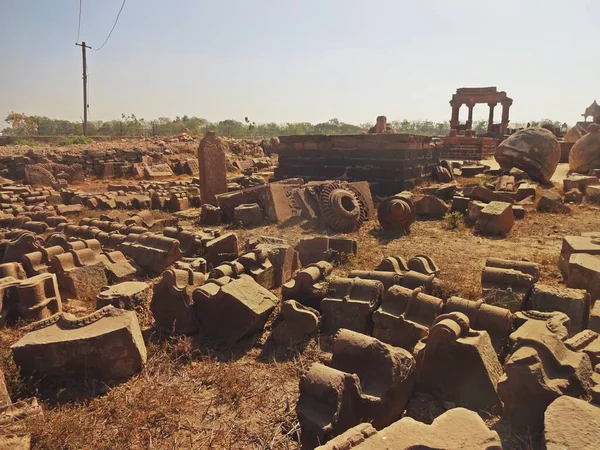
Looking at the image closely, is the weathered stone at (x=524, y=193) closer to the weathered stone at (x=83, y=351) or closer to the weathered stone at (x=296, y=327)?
the weathered stone at (x=296, y=327)

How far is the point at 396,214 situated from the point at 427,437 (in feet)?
19.1

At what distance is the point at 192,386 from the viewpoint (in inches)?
128

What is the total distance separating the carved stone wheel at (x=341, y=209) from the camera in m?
7.95

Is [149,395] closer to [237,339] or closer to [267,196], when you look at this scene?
[237,339]

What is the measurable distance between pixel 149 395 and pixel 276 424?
97cm

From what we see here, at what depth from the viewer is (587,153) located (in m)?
15.3

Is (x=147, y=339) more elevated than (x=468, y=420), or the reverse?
(x=468, y=420)

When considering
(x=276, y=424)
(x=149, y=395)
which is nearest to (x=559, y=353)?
(x=276, y=424)

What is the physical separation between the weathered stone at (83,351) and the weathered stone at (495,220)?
6.39 metres

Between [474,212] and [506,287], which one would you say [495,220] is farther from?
[506,287]

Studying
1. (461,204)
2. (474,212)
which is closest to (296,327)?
(474,212)

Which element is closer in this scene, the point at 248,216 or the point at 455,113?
the point at 248,216

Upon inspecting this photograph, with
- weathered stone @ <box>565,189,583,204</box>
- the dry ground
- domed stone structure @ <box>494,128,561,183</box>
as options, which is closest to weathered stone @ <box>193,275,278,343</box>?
the dry ground

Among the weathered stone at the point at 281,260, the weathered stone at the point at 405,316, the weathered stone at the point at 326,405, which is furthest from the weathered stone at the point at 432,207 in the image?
the weathered stone at the point at 326,405
